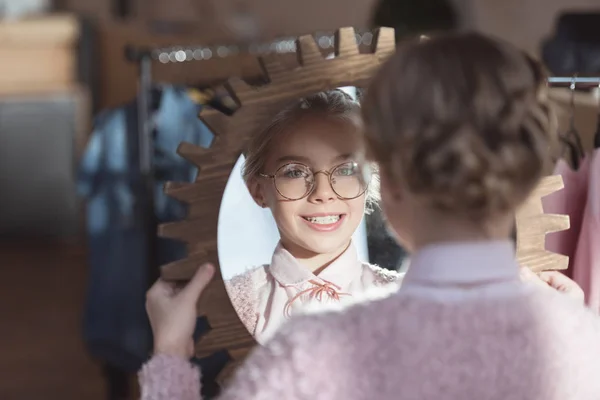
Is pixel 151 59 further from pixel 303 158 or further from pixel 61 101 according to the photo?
pixel 61 101

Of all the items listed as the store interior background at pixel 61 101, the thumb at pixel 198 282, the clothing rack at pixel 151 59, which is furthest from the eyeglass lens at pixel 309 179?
the store interior background at pixel 61 101

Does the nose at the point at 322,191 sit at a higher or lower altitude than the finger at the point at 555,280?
higher

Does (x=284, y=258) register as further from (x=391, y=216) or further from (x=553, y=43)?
(x=553, y=43)

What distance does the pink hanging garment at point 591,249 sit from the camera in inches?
36.5

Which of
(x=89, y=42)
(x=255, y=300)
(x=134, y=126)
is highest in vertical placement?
(x=255, y=300)

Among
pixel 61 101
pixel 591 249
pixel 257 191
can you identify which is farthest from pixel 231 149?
pixel 61 101

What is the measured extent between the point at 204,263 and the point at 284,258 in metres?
0.08

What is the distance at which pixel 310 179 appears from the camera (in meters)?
0.81

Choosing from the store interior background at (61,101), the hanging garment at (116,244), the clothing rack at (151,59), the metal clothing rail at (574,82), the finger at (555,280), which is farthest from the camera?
the store interior background at (61,101)

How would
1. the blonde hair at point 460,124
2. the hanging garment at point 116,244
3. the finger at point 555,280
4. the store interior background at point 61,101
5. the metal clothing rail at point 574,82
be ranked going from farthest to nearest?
the store interior background at point 61,101, the hanging garment at point 116,244, the metal clothing rail at point 574,82, the finger at point 555,280, the blonde hair at point 460,124

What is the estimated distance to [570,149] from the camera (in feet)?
3.74

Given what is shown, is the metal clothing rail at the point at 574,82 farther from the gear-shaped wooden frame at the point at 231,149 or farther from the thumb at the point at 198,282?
the thumb at the point at 198,282

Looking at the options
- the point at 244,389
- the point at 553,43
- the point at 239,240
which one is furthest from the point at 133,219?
the point at 244,389

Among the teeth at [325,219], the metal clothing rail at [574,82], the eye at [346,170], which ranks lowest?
the teeth at [325,219]
